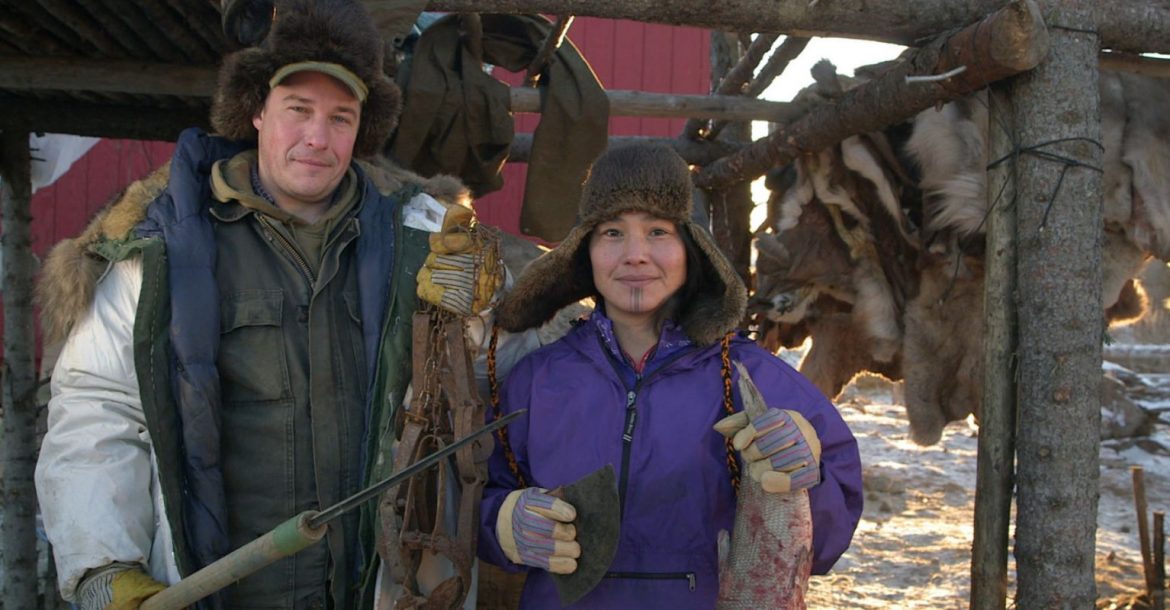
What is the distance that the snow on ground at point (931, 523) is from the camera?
613 centimetres

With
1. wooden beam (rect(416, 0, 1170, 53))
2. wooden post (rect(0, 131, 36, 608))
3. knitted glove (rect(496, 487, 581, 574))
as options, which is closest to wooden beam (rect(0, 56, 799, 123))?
wooden beam (rect(416, 0, 1170, 53))

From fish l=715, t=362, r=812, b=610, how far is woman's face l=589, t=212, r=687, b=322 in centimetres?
37

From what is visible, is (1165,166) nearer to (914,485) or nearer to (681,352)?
(681,352)

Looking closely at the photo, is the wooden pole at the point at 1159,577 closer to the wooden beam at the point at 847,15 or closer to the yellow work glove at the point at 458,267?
the wooden beam at the point at 847,15

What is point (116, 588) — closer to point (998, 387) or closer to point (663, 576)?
point (663, 576)

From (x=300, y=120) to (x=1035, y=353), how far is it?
2243mm

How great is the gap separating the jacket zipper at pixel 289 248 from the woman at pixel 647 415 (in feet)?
1.76

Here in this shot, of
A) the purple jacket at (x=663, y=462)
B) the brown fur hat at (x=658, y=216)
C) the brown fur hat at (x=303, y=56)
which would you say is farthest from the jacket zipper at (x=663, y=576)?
the brown fur hat at (x=303, y=56)

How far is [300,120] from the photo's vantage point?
7.33 feet

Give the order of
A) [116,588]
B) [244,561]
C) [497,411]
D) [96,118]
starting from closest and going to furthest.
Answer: [244,561], [116,588], [497,411], [96,118]

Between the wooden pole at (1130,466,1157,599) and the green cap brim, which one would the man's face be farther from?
the wooden pole at (1130,466,1157,599)

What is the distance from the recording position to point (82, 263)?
2119mm

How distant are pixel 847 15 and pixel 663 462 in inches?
70.7

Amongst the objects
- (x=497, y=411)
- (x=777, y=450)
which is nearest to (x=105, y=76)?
(x=497, y=411)
